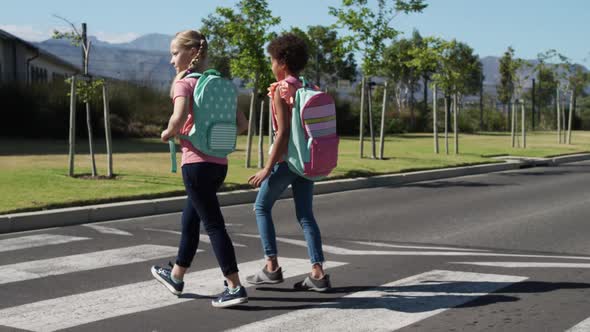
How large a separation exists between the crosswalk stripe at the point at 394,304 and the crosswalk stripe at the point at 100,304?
868 mm

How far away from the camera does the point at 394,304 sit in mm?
5402

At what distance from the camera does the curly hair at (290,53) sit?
578 centimetres

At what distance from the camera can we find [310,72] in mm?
41750

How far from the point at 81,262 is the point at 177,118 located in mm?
2405

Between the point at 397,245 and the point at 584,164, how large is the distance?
15410mm

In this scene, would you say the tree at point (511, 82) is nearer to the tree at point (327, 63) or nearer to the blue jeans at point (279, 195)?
the tree at point (327, 63)

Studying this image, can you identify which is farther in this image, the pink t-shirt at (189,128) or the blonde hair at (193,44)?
the blonde hair at (193,44)

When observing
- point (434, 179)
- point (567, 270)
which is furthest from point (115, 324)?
point (434, 179)

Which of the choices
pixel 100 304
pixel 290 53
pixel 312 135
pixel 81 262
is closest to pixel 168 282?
pixel 100 304

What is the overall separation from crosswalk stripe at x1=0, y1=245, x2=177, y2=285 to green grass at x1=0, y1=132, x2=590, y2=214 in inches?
102

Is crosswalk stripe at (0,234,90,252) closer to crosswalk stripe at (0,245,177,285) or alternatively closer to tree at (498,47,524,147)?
crosswalk stripe at (0,245,177,285)

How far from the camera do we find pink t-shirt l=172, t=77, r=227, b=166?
5.21 m

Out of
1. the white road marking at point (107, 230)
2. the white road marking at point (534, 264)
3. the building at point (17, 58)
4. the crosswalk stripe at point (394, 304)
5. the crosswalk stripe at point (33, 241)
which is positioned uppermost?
the building at point (17, 58)

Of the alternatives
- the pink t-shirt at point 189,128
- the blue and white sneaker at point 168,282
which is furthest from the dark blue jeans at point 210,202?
the blue and white sneaker at point 168,282
